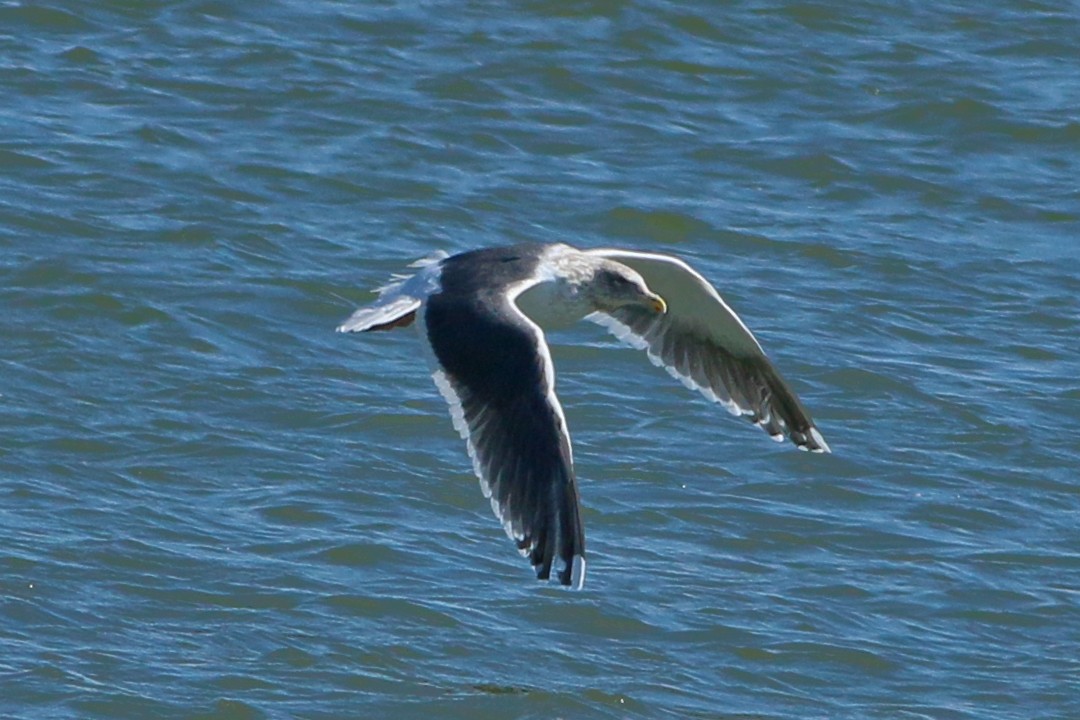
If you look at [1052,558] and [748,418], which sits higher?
[748,418]

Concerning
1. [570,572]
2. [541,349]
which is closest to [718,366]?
[541,349]

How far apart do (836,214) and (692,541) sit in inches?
163

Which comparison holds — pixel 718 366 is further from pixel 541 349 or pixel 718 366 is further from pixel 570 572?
pixel 570 572

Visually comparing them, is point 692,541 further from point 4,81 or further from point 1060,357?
point 4,81

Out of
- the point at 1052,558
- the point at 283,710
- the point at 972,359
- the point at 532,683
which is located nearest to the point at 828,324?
the point at 972,359

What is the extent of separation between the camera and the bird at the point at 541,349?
19.3ft

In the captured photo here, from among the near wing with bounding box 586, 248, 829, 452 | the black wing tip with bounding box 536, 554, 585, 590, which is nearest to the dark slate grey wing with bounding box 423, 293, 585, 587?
the black wing tip with bounding box 536, 554, 585, 590

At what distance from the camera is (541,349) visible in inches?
236

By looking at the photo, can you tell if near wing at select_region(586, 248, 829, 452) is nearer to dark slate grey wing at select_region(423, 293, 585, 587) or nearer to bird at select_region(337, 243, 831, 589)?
bird at select_region(337, 243, 831, 589)

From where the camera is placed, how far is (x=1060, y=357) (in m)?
10.4

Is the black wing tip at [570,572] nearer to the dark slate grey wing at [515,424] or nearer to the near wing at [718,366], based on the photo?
the dark slate grey wing at [515,424]

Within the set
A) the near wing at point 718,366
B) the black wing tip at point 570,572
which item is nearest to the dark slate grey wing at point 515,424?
the black wing tip at point 570,572

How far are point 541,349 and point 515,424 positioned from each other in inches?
8.7

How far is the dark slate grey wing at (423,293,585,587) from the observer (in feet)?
19.2
